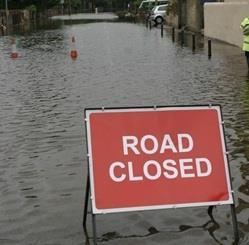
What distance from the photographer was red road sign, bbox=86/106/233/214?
16.3 feet

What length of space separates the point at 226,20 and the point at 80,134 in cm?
2318

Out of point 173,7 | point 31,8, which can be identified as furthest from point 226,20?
point 31,8

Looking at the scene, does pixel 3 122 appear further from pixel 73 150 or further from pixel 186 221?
pixel 186 221

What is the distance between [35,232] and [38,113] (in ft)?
20.1

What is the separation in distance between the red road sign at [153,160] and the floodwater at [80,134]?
0.44 metres

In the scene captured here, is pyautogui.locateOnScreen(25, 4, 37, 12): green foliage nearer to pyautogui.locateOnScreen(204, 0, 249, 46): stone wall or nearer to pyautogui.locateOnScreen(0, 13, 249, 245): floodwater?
pyautogui.locateOnScreen(204, 0, 249, 46): stone wall

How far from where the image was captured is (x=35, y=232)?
550 cm

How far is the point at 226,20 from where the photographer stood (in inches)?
1231

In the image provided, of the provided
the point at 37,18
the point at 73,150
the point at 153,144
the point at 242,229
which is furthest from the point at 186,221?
the point at 37,18

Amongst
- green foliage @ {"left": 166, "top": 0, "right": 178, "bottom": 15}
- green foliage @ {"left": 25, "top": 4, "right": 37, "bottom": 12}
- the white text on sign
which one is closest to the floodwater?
the white text on sign

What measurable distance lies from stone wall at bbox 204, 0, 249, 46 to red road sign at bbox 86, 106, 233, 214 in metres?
23.1

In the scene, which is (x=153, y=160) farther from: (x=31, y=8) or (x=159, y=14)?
(x=31, y=8)

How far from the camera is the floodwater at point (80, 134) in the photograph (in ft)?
18.0

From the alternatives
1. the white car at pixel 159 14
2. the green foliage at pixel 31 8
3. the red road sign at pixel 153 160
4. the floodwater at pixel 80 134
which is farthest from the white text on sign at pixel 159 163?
the green foliage at pixel 31 8
